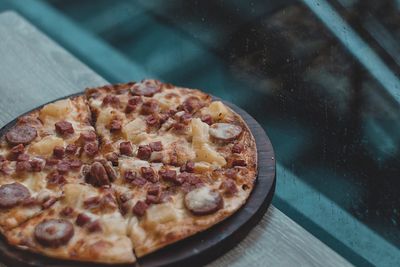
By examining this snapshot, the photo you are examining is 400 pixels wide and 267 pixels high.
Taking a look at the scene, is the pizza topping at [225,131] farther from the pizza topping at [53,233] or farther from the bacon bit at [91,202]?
the pizza topping at [53,233]

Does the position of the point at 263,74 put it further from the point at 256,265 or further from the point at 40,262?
the point at 40,262

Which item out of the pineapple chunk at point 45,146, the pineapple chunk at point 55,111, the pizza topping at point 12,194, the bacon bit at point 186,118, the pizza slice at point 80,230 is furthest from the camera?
the pineapple chunk at point 55,111

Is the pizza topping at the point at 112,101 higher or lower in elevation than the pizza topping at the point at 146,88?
lower

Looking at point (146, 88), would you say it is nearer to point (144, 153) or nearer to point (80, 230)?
point (144, 153)

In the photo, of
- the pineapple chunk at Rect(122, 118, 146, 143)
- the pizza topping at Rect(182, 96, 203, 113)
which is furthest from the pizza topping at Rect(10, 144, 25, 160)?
the pizza topping at Rect(182, 96, 203, 113)

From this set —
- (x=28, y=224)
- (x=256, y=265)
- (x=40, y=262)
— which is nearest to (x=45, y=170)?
(x=28, y=224)

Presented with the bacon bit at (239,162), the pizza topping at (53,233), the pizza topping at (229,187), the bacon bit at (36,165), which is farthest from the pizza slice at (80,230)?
the bacon bit at (239,162)

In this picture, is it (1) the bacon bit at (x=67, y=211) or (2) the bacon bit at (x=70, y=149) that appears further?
(2) the bacon bit at (x=70, y=149)

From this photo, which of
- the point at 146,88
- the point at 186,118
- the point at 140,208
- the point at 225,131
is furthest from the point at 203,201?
the point at 146,88
